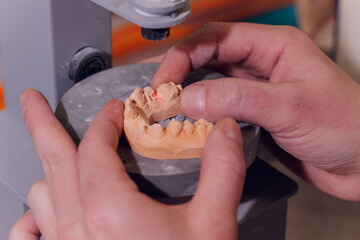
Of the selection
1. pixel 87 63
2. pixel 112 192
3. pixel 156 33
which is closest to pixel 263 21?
pixel 87 63

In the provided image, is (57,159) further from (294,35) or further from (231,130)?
(294,35)

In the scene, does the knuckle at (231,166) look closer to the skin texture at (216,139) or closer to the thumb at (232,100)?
the skin texture at (216,139)

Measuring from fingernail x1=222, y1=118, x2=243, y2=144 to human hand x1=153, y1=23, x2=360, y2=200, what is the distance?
2.6 inches

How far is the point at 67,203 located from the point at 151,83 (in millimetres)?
264

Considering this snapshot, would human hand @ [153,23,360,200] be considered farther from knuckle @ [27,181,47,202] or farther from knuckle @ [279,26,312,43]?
knuckle @ [27,181,47,202]

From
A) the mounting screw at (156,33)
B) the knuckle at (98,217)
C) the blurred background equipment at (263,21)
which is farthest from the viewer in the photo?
the blurred background equipment at (263,21)

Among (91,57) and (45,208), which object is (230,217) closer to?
(45,208)

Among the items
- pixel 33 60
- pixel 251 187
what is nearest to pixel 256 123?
pixel 251 187

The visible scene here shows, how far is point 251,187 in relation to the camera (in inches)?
30.1

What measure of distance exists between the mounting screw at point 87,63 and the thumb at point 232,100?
0.65 feet

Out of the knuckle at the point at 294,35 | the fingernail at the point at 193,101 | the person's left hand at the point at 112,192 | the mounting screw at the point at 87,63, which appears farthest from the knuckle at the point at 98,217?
the knuckle at the point at 294,35

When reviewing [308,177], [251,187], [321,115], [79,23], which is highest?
[79,23]

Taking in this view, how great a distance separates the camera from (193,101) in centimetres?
67

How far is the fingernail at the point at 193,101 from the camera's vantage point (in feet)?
2.20
